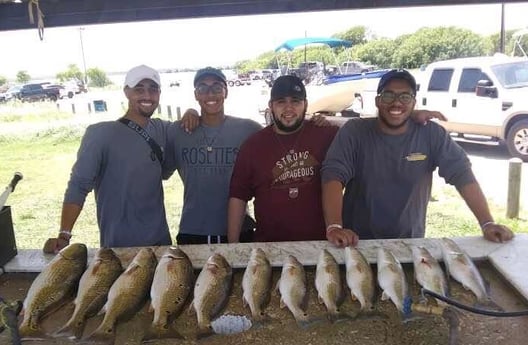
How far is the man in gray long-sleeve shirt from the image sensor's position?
3.32m

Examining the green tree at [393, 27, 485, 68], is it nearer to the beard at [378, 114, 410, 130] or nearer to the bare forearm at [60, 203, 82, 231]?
the beard at [378, 114, 410, 130]

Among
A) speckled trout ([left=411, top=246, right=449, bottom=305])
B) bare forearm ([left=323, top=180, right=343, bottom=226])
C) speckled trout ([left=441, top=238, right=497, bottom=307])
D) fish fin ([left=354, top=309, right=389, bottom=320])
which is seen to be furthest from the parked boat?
fish fin ([left=354, top=309, right=389, bottom=320])

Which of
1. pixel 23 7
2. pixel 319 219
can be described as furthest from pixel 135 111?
pixel 319 219

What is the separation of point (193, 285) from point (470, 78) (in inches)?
447

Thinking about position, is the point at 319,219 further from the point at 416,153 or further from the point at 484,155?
the point at 484,155

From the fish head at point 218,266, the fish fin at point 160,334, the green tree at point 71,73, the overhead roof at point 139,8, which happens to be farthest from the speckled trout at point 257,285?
the green tree at point 71,73

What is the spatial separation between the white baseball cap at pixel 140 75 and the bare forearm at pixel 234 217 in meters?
1.08

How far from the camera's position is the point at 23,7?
3697 mm

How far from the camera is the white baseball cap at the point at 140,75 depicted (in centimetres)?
350

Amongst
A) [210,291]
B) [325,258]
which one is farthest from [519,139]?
[210,291]

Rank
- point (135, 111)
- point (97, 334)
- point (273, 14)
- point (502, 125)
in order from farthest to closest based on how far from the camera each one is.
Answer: point (502, 125) → point (273, 14) → point (135, 111) → point (97, 334)

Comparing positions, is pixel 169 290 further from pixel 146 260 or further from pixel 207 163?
pixel 207 163

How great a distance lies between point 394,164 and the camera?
11.0 ft

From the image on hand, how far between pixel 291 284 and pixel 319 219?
1.13 meters
